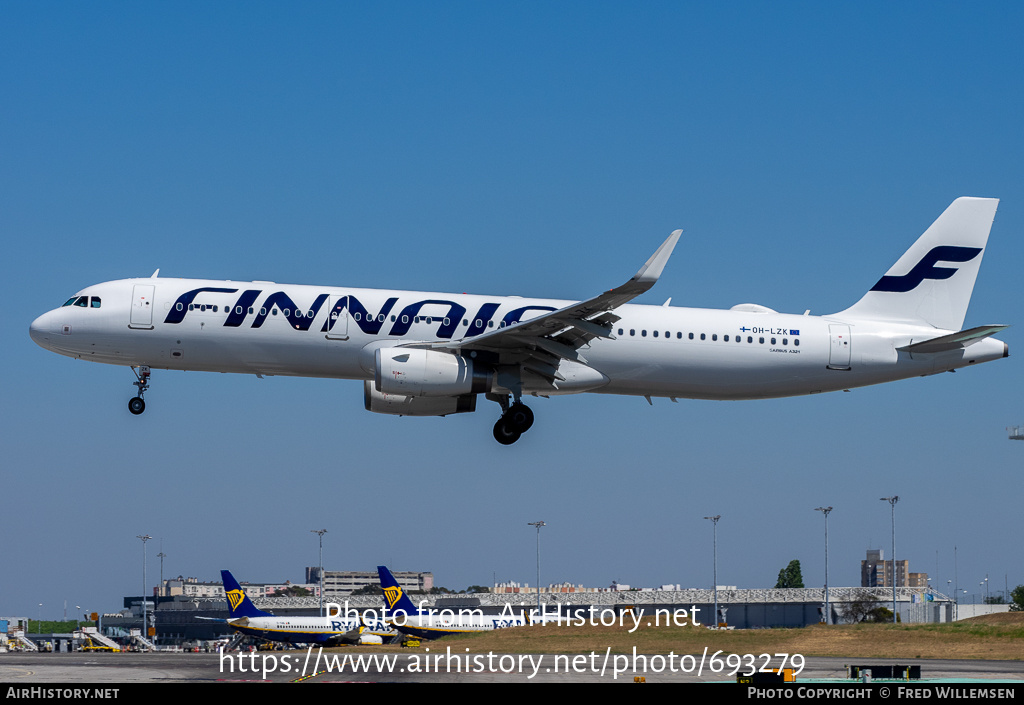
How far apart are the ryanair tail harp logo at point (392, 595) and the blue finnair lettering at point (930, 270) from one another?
40.3m

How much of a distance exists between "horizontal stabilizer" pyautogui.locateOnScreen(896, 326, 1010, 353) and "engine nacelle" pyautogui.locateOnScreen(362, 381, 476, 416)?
15885 millimetres

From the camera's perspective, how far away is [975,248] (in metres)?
44.9

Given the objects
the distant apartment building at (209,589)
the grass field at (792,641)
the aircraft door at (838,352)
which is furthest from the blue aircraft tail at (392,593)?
the distant apartment building at (209,589)

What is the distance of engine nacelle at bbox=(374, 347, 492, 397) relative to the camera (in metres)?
36.3

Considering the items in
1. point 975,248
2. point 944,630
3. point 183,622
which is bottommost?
point 183,622

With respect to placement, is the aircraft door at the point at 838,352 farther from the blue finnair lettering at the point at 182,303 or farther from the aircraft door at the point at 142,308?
the aircraft door at the point at 142,308

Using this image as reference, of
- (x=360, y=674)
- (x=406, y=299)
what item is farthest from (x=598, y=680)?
(x=406, y=299)

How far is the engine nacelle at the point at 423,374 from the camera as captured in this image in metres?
36.3

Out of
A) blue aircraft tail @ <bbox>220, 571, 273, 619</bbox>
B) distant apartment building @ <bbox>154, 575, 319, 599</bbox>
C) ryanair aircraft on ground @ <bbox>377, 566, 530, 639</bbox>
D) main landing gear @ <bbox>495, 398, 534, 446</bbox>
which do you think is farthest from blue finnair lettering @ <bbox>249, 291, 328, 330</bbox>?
distant apartment building @ <bbox>154, 575, 319, 599</bbox>

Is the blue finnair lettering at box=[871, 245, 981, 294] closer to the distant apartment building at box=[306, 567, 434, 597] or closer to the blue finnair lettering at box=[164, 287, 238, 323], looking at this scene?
the blue finnair lettering at box=[164, 287, 238, 323]

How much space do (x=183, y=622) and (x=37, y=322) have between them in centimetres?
8703

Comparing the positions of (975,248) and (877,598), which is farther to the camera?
(877,598)
